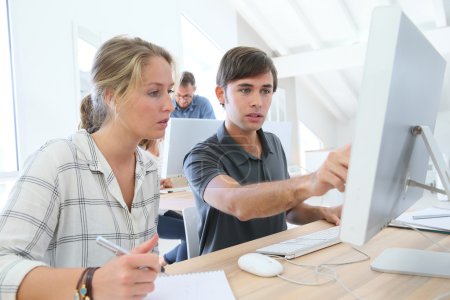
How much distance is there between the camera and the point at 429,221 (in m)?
1.12

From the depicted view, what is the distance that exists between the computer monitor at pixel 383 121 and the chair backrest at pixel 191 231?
0.79 m

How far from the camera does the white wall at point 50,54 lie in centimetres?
278

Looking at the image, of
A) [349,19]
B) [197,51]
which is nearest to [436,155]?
[197,51]

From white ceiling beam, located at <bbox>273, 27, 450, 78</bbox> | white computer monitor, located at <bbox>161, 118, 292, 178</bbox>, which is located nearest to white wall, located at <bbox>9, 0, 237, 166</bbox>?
white computer monitor, located at <bbox>161, 118, 292, 178</bbox>

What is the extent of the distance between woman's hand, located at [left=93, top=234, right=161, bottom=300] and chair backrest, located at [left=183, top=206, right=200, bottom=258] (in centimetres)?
70

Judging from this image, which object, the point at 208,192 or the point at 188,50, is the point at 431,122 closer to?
the point at 208,192

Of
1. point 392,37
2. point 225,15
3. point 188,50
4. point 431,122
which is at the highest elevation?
point 225,15

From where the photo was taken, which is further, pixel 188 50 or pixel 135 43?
pixel 188 50

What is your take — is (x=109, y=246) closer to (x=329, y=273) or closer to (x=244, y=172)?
(x=329, y=273)

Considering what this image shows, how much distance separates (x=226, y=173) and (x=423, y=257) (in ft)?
1.97

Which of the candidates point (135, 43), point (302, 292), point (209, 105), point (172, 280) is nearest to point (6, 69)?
point (209, 105)

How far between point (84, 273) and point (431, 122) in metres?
0.71

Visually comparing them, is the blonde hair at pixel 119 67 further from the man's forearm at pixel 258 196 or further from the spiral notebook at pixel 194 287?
the spiral notebook at pixel 194 287

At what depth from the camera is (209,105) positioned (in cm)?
232
